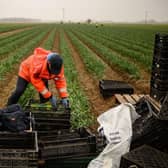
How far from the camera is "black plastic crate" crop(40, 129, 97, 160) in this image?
4854 mm

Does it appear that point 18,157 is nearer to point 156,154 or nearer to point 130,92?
point 156,154

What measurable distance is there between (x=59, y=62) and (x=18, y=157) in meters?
2.10

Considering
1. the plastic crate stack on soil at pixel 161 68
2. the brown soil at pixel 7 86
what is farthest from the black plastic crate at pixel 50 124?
the brown soil at pixel 7 86

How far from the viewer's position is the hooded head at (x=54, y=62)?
616 centimetres

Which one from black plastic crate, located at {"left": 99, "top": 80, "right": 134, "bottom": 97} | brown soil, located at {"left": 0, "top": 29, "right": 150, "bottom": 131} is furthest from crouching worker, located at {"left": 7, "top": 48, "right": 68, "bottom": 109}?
black plastic crate, located at {"left": 99, "top": 80, "right": 134, "bottom": 97}

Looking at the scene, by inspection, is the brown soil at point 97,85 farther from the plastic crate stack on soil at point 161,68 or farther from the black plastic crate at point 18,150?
the black plastic crate at point 18,150

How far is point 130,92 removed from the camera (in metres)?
9.97

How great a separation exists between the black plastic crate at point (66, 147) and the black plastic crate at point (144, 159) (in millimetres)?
594

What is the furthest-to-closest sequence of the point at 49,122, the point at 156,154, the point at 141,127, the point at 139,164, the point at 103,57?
the point at 103,57 < the point at 49,122 < the point at 141,127 < the point at 156,154 < the point at 139,164

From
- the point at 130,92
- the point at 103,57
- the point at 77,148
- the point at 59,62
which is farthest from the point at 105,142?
the point at 103,57

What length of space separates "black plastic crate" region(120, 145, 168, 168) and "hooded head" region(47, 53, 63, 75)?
2046mm

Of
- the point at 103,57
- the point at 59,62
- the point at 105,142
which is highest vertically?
the point at 59,62

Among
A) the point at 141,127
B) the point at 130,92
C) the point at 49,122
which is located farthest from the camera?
the point at 130,92

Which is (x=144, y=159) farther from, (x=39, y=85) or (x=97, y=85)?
(x=97, y=85)
